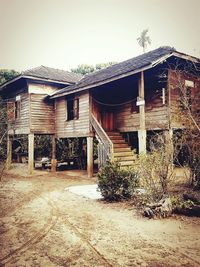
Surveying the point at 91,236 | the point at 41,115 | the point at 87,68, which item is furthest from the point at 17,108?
the point at 87,68

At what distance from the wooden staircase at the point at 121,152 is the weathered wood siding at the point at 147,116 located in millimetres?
662

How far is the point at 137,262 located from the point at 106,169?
524cm

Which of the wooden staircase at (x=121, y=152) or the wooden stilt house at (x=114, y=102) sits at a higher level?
the wooden stilt house at (x=114, y=102)

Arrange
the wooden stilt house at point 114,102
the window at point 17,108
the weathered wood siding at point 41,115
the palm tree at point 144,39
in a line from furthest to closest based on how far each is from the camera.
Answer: the palm tree at point 144,39
the window at point 17,108
the weathered wood siding at point 41,115
the wooden stilt house at point 114,102

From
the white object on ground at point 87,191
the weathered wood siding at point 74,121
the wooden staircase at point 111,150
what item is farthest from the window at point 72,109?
the white object on ground at point 87,191

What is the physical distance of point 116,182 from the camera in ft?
30.3

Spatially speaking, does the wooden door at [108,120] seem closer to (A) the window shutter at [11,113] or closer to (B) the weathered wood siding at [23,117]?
(B) the weathered wood siding at [23,117]

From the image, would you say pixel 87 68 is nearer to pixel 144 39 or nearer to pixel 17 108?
pixel 144 39

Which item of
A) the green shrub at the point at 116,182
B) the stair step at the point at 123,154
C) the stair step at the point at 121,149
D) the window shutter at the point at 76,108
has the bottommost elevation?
the green shrub at the point at 116,182

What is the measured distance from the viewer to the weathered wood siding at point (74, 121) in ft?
51.8

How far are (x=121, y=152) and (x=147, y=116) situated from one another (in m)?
2.45

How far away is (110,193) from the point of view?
9242 mm

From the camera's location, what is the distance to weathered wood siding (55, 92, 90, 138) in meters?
15.8

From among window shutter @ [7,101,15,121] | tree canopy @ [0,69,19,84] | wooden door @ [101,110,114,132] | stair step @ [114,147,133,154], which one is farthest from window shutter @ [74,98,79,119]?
tree canopy @ [0,69,19,84]
